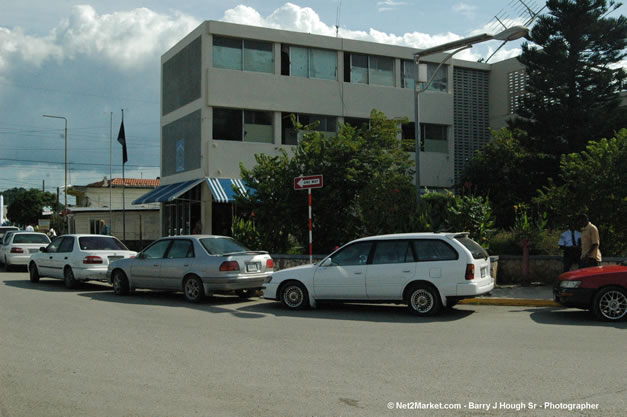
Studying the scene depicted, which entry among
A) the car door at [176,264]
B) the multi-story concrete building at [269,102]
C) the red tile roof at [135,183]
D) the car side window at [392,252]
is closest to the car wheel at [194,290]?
the car door at [176,264]

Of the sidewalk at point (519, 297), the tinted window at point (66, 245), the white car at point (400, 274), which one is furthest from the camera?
the tinted window at point (66, 245)

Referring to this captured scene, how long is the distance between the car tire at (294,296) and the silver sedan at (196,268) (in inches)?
54.2

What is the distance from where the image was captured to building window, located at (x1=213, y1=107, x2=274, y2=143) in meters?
28.8

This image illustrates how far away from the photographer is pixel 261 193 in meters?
19.9

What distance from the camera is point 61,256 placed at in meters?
17.5

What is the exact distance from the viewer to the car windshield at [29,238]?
79.8 ft

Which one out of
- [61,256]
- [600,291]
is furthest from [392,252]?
[61,256]

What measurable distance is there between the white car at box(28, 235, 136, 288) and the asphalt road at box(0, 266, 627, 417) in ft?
14.7

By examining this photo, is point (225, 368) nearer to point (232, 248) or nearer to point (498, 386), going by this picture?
point (498, 386)

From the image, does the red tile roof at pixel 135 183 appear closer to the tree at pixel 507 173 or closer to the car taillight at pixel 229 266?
the tree at pixel 507 173

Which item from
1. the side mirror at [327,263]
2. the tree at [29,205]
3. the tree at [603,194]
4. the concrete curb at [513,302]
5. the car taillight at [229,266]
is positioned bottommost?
the concrete curb at [513,302]

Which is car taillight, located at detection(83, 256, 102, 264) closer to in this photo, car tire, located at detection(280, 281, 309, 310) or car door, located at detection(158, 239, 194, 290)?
car door, located at detection(158, 239, 194, 290)

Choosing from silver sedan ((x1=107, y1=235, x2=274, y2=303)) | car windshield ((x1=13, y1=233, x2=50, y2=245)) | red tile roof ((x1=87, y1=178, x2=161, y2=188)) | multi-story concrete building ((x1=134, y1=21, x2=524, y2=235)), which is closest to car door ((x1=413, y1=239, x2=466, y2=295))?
silver sedan ((x1=107, y1=235, x2=274, y2=303))

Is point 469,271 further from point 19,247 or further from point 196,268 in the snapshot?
point 19,247
